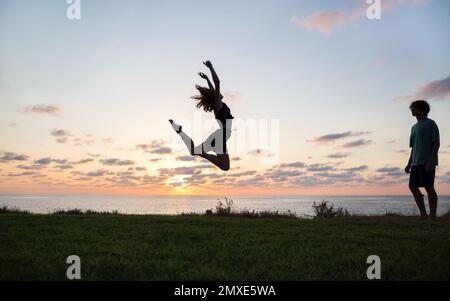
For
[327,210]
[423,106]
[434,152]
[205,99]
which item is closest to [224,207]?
[327,210]

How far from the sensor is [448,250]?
7574 mm

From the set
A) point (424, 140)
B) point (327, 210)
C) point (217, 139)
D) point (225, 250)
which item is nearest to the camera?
point (225, 250)

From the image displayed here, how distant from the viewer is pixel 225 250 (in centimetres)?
736

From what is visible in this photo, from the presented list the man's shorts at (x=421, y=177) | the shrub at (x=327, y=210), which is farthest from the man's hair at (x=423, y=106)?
the shrub at (x=327, y=210)

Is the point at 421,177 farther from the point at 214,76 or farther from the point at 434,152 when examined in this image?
the point at 214,76

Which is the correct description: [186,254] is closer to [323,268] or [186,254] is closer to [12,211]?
[323,268]

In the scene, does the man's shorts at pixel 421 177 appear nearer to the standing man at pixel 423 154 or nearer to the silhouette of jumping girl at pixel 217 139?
the standing man at pixel 423 154

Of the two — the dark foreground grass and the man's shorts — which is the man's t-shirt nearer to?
the man's shorts

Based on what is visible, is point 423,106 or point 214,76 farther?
point 423,106

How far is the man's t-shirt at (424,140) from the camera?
11.5 m

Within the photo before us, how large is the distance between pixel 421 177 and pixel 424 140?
1.01 m

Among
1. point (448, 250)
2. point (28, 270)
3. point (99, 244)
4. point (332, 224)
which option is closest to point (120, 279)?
point (28, 270)

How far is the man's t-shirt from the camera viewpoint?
11469mm

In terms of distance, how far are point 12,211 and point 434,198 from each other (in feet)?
48.0
